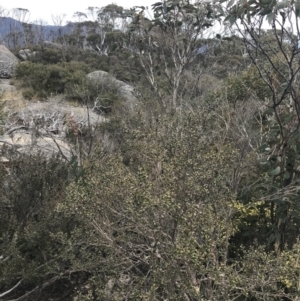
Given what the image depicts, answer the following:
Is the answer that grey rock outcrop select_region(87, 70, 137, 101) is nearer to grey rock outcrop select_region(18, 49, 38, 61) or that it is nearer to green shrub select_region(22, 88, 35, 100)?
green shrub select_region(22, 88, 35, 100)

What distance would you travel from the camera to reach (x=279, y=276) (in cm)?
258

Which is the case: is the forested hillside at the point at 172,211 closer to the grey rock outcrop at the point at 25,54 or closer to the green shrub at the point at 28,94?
the green shrub at the point at 28,94

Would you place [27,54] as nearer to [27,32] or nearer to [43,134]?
[27,32]

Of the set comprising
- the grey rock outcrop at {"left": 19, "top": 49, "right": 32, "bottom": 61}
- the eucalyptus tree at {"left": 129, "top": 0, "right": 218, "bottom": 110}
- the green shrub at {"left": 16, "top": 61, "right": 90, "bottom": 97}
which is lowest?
the green shrub at {"left": 16, "top": 61, "right": 90, "bottom": 97}

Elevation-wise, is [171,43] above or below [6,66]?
above

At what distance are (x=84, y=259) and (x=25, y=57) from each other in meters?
29.1

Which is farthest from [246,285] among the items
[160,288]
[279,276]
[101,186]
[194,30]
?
[194,30]

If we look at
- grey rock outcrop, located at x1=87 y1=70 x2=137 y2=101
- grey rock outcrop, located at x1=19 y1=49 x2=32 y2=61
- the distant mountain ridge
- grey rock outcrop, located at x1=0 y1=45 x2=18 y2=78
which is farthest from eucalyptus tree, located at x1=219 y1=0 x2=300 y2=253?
the distant mountain ridge

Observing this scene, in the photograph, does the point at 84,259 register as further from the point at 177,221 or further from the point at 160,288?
the point at 177,221

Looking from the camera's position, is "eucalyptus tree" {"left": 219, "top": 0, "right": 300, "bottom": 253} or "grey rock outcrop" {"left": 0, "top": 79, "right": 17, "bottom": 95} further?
"grey rock outcrop" {"left": 0, "top": 79, "right": 17, "bottom": 95}

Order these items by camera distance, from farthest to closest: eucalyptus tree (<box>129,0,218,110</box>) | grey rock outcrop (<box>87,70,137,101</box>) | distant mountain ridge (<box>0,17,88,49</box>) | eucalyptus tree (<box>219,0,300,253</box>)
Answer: distant mountain ridge (<box>0,17,88,49</box>) → grey rock outcrop (<box>87,70,137,101</box>) → eucalyptus tree (<box>129,0,218,110</box>) → eucalyptus tree (<box>219,0,300,253</box>)

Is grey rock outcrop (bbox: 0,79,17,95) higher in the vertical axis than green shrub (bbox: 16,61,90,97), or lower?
lower

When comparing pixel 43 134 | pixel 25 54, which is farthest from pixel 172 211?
pixel 25 54

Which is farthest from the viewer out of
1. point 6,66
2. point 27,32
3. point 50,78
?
point 27,32
